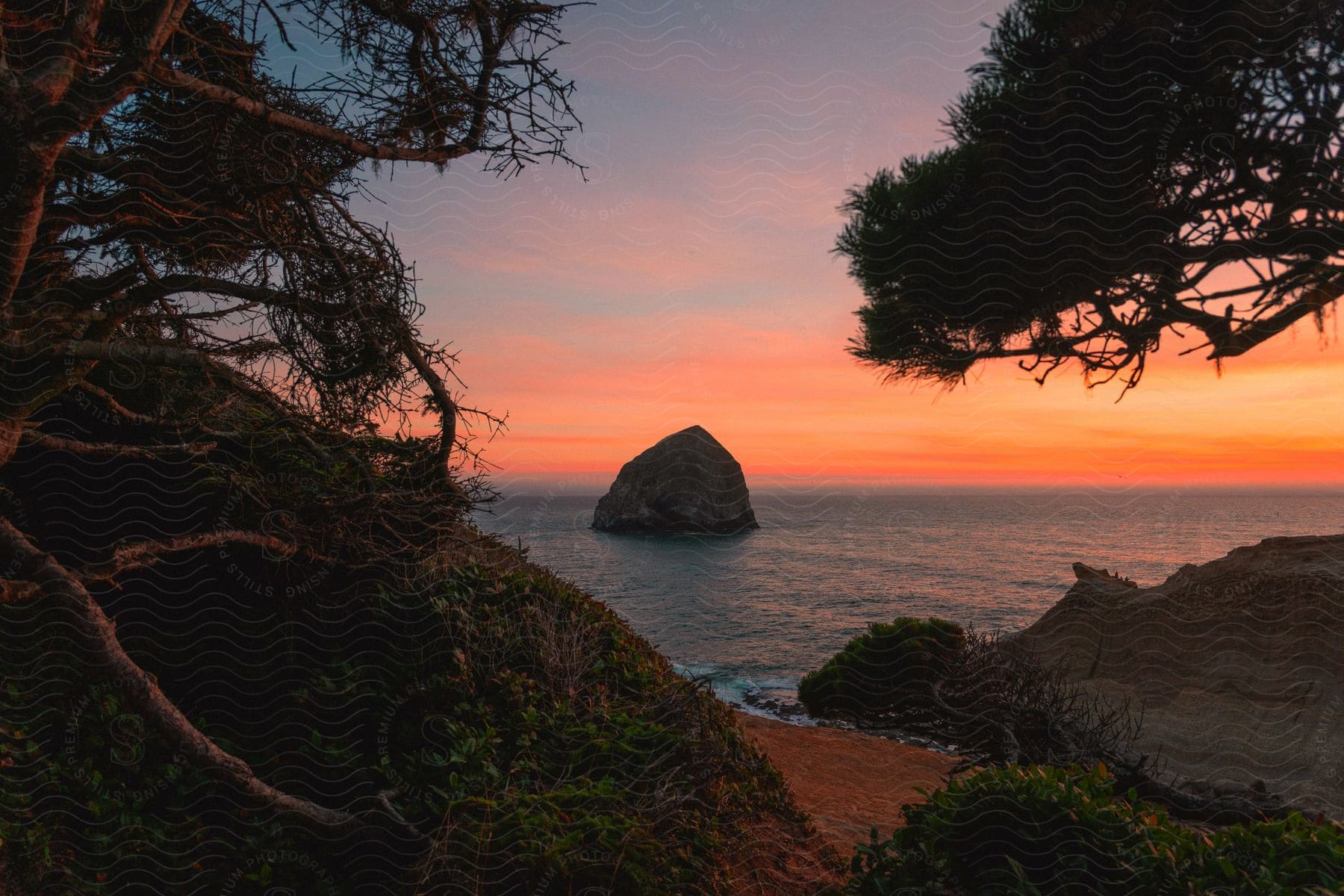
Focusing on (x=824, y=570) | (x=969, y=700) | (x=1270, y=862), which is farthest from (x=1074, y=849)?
(x=824, y=570)

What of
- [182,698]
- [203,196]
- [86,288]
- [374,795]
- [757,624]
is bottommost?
[757,624]

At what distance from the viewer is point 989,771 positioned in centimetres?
416

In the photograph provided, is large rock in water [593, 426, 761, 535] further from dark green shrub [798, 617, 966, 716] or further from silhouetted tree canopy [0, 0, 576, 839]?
silhouetted tree canopy [0, 0, 576, 839]

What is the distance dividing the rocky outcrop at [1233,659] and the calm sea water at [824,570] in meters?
6.79

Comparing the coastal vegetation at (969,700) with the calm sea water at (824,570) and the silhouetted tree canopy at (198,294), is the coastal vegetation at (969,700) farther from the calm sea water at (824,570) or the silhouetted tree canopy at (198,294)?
the silhouetted tree canopy at (198,294)

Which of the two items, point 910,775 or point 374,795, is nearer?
point 374,795

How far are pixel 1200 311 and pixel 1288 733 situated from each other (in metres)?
6.47

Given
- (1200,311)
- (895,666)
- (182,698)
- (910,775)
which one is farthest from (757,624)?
(182,698)

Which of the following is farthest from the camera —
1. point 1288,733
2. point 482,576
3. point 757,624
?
point 757,624

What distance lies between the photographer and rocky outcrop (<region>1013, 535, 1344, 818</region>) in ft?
32.0

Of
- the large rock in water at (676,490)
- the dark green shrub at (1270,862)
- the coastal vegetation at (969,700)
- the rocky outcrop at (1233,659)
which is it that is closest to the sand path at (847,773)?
the coastal vegetation at (969,700)

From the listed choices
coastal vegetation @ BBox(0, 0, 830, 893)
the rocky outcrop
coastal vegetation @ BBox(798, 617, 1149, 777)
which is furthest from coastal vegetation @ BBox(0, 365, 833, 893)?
the rocky outcrop

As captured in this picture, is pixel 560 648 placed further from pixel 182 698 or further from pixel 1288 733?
pixel 1288 733

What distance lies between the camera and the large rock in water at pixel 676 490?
58875mm
